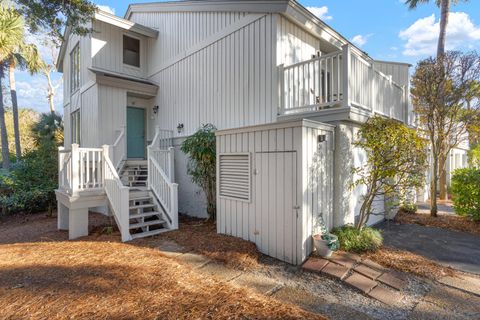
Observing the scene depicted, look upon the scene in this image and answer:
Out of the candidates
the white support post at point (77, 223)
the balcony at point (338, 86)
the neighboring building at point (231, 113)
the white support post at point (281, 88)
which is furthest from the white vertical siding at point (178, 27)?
the white support post at point (77, 223)

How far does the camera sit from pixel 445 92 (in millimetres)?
7082

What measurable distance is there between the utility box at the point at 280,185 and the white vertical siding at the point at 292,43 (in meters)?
2.48

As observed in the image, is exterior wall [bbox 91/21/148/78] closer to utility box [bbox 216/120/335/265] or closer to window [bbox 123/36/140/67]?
window [bbox 123/36/140/67]

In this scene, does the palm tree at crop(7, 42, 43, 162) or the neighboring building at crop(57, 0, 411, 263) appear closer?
the neighboring building at crop(57, 0, 411, 263)

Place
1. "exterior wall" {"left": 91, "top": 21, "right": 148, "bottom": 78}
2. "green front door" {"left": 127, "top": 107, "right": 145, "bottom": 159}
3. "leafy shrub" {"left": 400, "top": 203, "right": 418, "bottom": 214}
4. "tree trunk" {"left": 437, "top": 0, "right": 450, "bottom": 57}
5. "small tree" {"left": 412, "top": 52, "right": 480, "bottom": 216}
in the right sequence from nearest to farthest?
"small tree" {"left": 412, "top": 52, "right": 480, "bottom": 216}, "leafy shrub" {"left": 400, "top": 203, "right": 418, "bottom": 214}, "exterior wall" {"left": 91, "top": 21, "right": 148, "bottom": 78}, "tree trunk" {"left": 437, "top": 0, "right": 450, "bottom": 57}, "green front door" {"left": 127, "top": 107, "right": 145, "bottom": 159}

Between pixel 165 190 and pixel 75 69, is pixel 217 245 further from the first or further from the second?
pixel 75 69

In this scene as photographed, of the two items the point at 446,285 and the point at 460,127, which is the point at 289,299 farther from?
the point at 460,127

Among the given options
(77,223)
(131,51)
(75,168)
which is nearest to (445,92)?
(75,168)

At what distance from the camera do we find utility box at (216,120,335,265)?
4332 mm

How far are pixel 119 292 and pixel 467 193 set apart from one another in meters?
8.88

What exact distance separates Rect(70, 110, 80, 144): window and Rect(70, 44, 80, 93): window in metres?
1.14

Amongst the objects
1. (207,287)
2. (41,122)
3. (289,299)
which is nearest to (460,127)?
(289,299)

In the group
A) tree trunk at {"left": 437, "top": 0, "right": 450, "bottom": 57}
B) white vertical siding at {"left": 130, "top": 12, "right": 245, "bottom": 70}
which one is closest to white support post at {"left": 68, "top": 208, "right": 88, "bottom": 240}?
white vertical siding at {"left": 130, "top": 12, "right": 245, "bottom": 70}

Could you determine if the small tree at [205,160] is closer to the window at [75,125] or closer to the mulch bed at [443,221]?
the mulch bed at [443,221]
